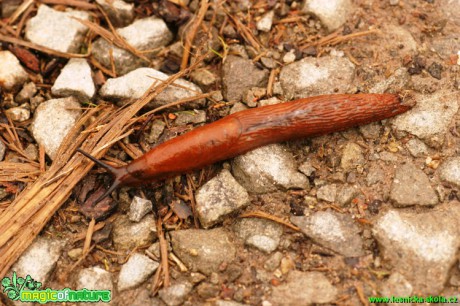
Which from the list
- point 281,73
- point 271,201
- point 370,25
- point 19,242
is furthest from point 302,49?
point 19,242

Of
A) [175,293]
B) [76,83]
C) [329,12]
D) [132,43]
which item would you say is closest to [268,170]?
[175,293]

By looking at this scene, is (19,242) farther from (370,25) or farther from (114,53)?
(370,25)

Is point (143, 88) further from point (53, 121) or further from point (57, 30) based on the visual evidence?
point (57, 30)

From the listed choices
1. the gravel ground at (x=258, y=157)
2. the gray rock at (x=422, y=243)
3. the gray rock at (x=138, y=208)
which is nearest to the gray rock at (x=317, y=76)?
the gravel ground at (x=258, y=157)

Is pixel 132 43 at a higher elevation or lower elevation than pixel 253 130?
higher

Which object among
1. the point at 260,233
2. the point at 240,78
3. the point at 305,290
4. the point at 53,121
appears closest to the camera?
the point at 305,290

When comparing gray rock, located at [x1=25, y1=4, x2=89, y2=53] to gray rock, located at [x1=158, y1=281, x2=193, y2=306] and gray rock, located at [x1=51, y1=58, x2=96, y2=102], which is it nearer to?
gray rock, located at [x1=51, y1=58, x2=96, y2=102]
